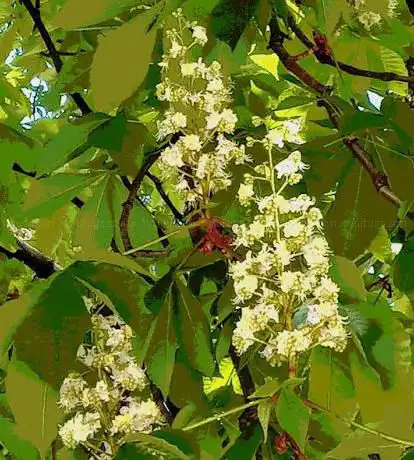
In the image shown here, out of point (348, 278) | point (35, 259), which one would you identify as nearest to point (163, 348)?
point (348, 278)

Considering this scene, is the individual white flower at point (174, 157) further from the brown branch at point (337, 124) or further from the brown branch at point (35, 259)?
the brown branch at point (35, 259)

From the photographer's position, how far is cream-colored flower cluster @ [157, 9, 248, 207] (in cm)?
56

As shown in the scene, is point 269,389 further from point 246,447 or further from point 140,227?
point 140,227

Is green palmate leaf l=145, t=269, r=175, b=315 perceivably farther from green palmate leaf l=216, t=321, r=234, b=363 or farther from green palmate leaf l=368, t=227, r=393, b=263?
green palmate leaf l=368, t=227, r=393, b=263

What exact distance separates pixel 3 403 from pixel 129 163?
257mm

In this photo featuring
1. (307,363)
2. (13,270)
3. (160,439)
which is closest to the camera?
(160,439)

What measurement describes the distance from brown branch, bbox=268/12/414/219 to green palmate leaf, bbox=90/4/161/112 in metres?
0.18

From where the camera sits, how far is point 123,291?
57 cm

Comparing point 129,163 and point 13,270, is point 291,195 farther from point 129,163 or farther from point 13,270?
point 13,270

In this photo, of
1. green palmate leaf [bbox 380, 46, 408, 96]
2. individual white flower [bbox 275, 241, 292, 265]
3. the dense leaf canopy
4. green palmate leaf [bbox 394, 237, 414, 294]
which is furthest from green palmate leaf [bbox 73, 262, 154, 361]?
green palmate leaf [bbox 380, 46, 408, 96]

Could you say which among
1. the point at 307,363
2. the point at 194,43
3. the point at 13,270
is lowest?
the point at 13,270

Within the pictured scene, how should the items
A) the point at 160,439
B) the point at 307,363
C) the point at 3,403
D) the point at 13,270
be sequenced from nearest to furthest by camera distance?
the point at 160,439, the point at 307,363, the point at 3,403, the point at 13,270

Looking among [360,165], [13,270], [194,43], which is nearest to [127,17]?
Answer: [194,43]

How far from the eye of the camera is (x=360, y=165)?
0.68 metres
